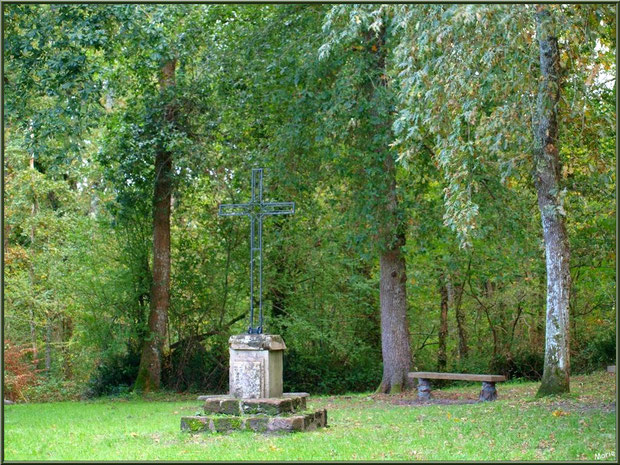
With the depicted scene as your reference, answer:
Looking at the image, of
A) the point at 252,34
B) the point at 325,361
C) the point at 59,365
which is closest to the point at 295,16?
the point at 252,34

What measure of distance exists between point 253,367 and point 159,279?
9.00m

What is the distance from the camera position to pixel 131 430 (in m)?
11.1

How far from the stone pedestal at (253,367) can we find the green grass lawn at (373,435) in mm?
834

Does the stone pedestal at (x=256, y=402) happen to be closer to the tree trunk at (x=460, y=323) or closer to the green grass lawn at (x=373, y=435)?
the green grass lawn at (x=373, y=435)

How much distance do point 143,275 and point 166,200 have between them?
6.40 ft

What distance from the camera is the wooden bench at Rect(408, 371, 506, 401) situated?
47.6ft

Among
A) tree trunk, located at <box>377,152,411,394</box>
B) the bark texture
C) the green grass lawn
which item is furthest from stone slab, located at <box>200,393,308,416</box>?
the bark texture

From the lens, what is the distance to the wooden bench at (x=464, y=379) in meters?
14.5

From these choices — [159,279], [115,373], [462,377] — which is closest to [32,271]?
[115,373]

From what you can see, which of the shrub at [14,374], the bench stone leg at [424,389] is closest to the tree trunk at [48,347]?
the shrub at [14,374]

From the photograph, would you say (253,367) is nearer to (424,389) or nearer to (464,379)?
(464,379)

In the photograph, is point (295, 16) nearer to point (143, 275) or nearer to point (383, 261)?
point (383, 261)

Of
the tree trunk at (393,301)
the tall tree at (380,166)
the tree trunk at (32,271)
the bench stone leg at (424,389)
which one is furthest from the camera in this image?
the tree trunk at (32,271)

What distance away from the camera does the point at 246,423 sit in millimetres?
10000
